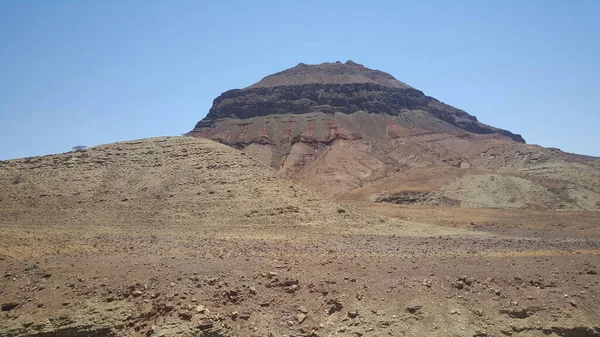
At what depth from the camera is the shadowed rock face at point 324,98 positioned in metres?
95.6

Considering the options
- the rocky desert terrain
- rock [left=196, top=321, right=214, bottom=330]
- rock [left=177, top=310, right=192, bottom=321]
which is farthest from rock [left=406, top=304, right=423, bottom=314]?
rock [left=177, top=310, right=192, bottom=321]

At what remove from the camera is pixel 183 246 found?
16.6m

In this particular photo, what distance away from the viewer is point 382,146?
81562 millimetres

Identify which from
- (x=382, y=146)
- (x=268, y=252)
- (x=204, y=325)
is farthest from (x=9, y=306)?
(x=382, y=146)

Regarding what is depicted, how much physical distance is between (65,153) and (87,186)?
574cm

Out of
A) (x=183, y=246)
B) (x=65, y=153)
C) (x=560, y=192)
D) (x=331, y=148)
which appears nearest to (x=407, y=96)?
(x=331, y=148)

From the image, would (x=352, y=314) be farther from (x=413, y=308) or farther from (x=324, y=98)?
(x=324, y=98)

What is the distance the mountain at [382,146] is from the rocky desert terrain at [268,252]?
586 millimetres

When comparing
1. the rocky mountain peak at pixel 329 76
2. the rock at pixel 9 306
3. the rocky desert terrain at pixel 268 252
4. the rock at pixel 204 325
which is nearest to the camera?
the rock at pixel 204 325

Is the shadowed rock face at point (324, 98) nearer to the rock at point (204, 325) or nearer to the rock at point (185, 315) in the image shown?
the rock at point (185, 315)

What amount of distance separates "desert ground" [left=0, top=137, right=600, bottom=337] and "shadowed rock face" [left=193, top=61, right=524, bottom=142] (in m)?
72.5

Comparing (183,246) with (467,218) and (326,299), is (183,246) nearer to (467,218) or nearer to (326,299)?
(326,299)

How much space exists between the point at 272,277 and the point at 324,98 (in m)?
86.6

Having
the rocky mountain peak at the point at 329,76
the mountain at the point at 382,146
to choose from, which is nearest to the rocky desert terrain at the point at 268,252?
the mountain at the point at 382,146
